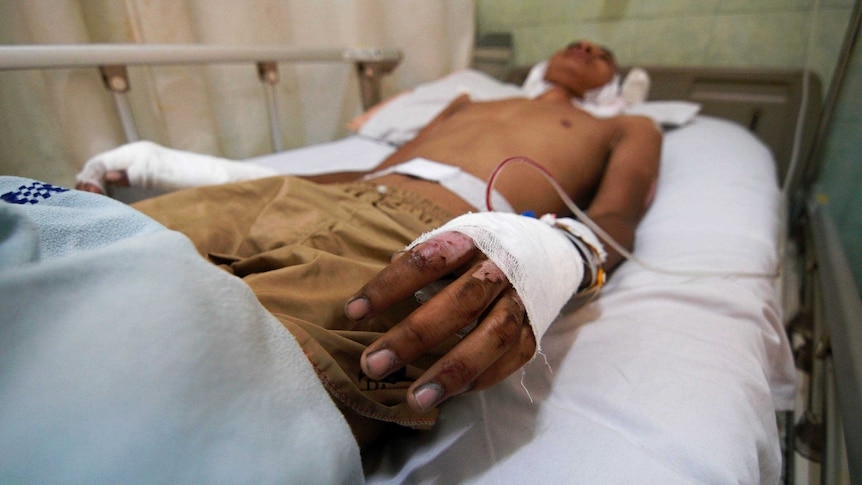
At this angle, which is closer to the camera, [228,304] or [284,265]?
[228,304]

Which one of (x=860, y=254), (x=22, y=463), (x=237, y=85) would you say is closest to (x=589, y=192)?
(x=860, y=254)

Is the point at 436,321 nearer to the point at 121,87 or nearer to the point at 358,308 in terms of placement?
the point at 358,308

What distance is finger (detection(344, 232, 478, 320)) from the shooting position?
0.38 meters

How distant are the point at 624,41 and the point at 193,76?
1.62 m

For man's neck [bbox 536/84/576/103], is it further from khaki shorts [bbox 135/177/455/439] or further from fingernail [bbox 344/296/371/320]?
fingernail [bbox 344/296/371/320]

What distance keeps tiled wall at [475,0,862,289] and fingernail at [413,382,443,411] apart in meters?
1.43

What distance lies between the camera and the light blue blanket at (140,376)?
0.24 meters

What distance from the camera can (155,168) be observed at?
80 cm

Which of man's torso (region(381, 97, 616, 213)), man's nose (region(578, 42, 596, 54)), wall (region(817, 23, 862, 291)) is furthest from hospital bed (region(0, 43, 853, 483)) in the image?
man's nose (region(578, 42, 596, 54))

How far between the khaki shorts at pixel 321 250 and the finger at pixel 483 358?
6 cm

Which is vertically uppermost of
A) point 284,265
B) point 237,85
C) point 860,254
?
point 237,85

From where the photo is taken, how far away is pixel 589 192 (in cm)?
105

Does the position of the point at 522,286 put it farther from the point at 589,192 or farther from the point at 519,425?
the point at 589,192

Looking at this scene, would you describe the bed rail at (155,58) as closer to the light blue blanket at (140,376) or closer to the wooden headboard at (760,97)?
the light blue blanket at (140,376)
